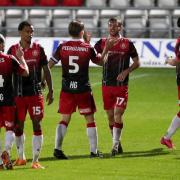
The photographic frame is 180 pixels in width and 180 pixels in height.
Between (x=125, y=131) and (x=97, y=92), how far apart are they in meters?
6.78

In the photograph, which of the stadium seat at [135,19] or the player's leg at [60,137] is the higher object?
the stadium seat at [135,19]

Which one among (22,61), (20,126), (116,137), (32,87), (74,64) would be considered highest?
(22,61)

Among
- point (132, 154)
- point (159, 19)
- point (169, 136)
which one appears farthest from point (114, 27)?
point (159, 19)

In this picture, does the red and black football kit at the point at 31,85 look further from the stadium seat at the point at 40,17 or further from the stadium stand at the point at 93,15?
the stadium seat at the point at 40,17

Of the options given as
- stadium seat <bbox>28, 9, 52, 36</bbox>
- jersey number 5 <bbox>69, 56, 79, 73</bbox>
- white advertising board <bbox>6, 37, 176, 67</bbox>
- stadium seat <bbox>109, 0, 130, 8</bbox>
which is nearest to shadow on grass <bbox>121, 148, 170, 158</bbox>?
jersey number 5 <bbox>69, 56, 79, 73</bbox>

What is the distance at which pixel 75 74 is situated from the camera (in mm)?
14133

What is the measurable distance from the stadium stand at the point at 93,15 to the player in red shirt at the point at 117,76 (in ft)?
53.8

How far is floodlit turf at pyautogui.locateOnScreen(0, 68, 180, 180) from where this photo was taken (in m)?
12.3

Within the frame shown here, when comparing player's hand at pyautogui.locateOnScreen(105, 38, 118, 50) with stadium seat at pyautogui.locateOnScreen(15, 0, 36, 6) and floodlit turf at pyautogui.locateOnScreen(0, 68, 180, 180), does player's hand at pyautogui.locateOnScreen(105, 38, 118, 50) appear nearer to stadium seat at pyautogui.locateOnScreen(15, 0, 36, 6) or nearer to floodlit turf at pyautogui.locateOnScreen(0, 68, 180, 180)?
floodlit turf at pyautogui.locateOnScreen(0, 68, 180, 180)

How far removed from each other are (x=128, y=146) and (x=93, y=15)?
18.2 metres

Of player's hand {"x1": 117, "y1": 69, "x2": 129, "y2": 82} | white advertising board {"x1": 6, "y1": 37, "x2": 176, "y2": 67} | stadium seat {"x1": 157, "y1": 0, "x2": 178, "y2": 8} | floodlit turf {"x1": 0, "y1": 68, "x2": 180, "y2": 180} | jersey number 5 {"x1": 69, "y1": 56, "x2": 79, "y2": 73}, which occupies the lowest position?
floodlit turf {"x1": 0, "y1": 68, "x2": 180, "y2": 180}

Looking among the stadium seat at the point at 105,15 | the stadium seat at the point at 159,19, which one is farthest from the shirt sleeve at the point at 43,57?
the stadium seat at the point at 105,15

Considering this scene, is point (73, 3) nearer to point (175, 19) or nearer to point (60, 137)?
point (175, 19)

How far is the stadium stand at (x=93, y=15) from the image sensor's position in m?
32.0
